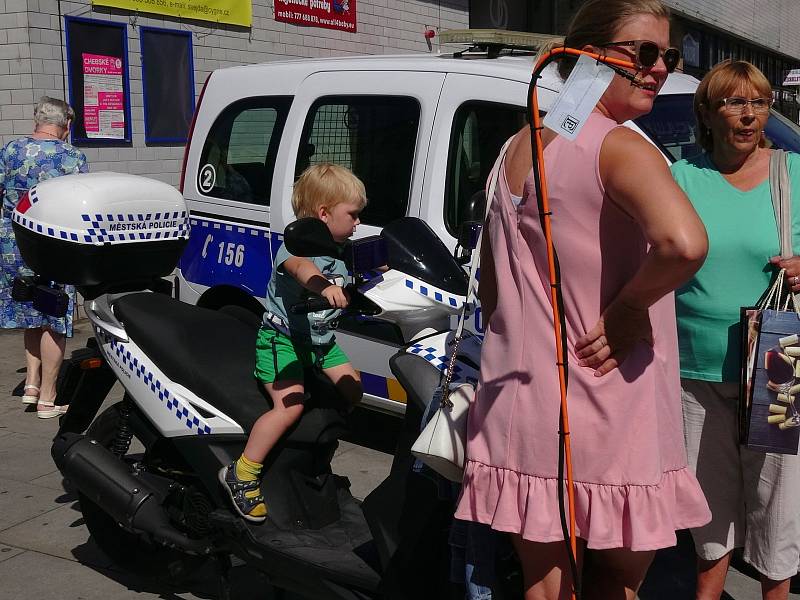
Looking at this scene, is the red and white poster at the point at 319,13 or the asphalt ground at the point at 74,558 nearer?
the asphalt ground at the point at 74,558

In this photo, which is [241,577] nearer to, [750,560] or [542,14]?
[750,560]

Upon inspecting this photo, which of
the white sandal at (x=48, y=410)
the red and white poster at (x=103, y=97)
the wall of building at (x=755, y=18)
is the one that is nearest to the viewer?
the white sandal at (x=48, y=410)

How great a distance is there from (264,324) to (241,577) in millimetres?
1068

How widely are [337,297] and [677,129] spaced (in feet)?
7.98

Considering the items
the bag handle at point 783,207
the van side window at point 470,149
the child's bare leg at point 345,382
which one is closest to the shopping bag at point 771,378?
the bag handle at point 783,207

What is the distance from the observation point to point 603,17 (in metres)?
2.11

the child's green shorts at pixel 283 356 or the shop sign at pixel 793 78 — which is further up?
the shop sign at pixel 793 78

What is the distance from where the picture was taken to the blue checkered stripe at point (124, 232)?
12.2ft

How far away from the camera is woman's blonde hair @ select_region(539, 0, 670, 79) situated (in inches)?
82.2

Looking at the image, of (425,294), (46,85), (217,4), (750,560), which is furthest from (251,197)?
(217,4)

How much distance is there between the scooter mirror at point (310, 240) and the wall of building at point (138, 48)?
666cm

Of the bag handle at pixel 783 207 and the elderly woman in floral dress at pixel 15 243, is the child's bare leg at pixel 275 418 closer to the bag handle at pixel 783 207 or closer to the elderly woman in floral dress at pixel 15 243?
the bag handle at pixel 783 207

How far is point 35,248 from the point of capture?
373 centimetres

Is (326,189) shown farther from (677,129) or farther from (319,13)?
(319,13)
